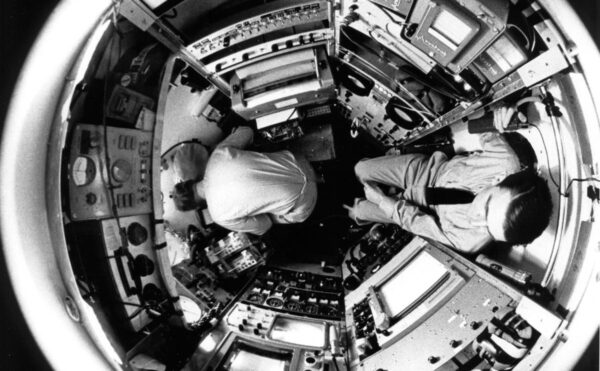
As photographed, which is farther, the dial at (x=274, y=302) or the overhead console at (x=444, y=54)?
the dial at (x=274, y=302)

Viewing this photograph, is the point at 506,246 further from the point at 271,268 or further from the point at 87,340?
the point at 87,340

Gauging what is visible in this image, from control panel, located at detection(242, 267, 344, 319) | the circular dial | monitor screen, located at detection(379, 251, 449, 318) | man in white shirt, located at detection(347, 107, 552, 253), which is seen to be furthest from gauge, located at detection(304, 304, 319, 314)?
the circular dial

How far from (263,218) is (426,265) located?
1471 millimetres

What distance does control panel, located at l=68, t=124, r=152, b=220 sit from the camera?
1.47 metres

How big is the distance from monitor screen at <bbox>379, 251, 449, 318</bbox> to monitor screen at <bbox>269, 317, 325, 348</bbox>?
2.03 ft

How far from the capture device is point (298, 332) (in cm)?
254

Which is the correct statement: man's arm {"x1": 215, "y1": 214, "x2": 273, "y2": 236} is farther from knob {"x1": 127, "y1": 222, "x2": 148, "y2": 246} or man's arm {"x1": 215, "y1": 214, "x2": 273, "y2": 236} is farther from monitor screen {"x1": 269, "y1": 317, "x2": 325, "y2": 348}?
monitor screen {"x1": 269, "y1": 317, "x2": 325, "y2": 348}

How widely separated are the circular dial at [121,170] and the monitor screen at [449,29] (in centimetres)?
194

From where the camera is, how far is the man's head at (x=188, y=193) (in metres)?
2.70

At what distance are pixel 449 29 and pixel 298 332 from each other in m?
2.47

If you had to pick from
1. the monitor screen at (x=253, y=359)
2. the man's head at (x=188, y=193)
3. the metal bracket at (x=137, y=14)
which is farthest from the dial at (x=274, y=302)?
the metal bracket at (x=137, y=14)

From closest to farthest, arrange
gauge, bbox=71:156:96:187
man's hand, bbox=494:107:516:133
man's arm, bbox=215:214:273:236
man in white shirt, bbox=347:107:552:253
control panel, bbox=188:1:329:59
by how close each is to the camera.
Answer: gauge, bbox=71:156:96:187 → man in white shirt, bbox=347:107:552:253 → man's hand, bbox=494:107:516:133 → control panel, bbox=188:1:329:59 → man's arm, bbox=215:214:273:236

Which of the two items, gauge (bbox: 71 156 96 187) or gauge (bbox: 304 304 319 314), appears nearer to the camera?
gauge (bbox: 71 156 96 187)

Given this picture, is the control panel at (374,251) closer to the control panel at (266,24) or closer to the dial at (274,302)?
the dial at (274,302)
